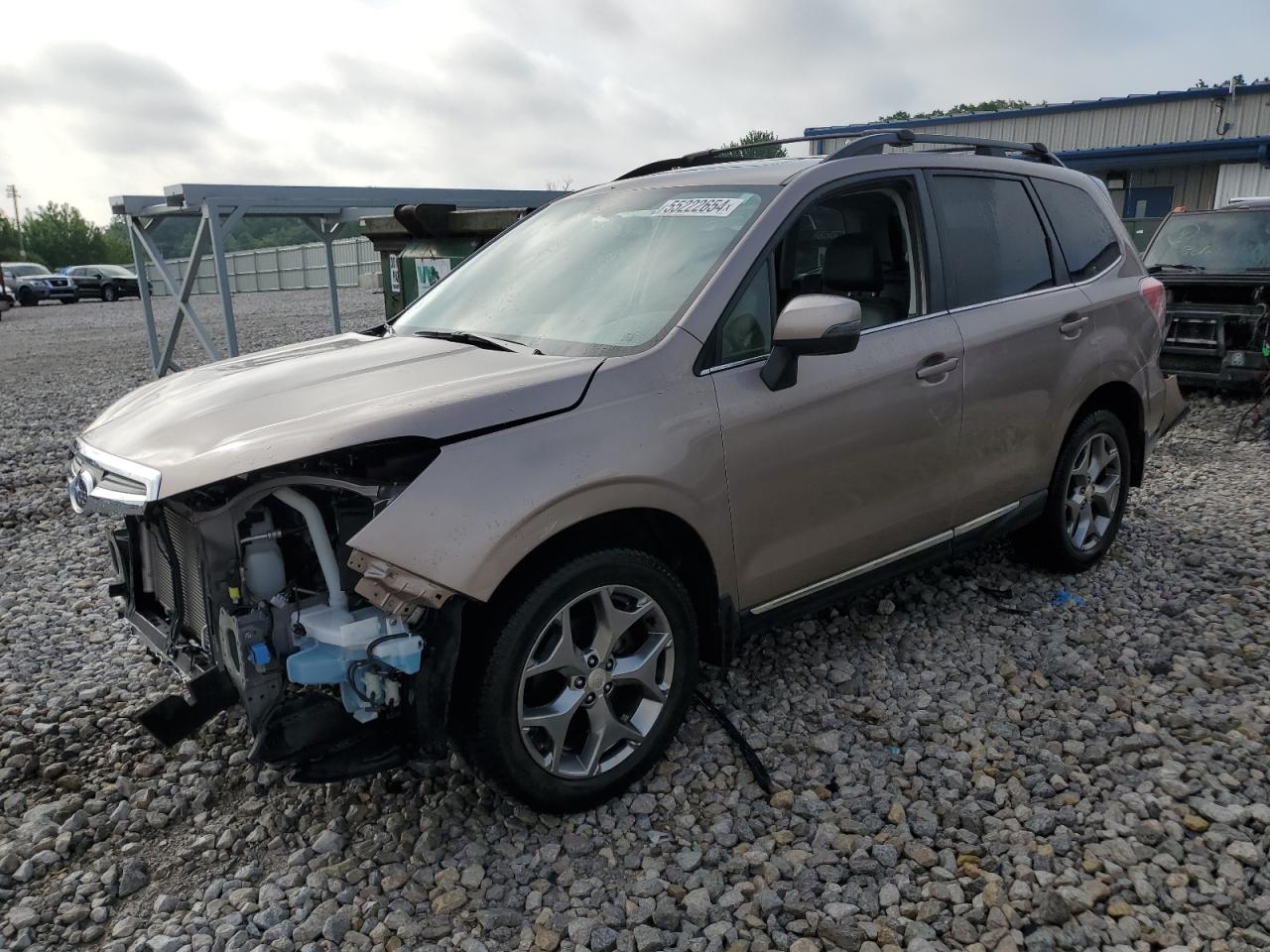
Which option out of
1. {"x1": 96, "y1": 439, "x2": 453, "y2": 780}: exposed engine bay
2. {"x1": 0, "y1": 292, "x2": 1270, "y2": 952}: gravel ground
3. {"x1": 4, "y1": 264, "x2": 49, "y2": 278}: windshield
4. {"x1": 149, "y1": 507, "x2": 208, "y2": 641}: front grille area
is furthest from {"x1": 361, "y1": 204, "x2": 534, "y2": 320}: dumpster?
{"x1": 4, "y1": 264, "x2": 49, "y2": 278}: windshield

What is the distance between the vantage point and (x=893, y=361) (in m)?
3.52

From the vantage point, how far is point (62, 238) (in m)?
67.4

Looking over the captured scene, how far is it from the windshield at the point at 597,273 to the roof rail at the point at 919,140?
60cm

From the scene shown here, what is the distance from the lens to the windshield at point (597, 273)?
3.18 meters

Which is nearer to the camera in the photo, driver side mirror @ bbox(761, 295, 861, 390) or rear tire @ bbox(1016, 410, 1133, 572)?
driver side mirror @ bbox(761, 295, 861, 390)

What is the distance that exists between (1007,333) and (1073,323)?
1.79ft

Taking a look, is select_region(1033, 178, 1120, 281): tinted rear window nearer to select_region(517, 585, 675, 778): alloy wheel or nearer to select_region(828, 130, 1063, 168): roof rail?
select_region(828, 130, 1063, 168): roof rail

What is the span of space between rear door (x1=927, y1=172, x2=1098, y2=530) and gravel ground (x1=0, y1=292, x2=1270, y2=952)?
2.36 feet

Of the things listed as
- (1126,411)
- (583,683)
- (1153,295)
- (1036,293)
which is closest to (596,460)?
(583,683)

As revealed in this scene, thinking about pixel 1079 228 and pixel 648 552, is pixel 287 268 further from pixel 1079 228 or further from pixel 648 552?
pixel 648 552

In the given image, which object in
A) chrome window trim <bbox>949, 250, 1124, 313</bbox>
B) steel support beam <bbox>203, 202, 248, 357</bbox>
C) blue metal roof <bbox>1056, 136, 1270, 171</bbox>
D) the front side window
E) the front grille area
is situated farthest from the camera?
blue metal roof <bbox>1056, 136, 1270, 171</bbox>

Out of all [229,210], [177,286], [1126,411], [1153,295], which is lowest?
[1126,411]

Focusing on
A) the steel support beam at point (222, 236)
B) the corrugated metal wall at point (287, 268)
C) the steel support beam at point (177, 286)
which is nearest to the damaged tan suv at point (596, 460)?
the steel support beam at point (222, 236)

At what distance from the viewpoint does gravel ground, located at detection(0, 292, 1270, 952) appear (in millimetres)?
2549
